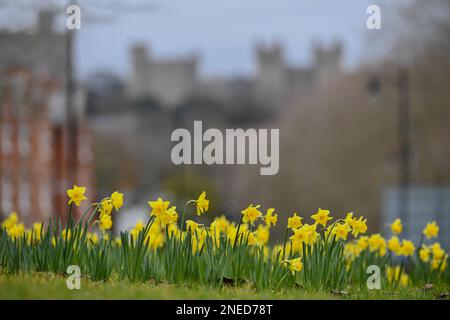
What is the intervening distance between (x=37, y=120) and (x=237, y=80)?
8474 cm

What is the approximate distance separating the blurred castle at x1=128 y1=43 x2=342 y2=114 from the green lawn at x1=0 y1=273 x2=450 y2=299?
101 m

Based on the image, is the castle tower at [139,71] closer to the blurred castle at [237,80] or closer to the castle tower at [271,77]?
the blurred castle at [237,80]

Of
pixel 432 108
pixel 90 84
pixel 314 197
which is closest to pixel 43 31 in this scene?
pixel 432 108

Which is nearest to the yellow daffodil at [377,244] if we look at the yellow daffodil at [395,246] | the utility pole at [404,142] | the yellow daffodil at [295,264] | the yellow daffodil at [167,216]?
the yellow daffodil at [395,246]

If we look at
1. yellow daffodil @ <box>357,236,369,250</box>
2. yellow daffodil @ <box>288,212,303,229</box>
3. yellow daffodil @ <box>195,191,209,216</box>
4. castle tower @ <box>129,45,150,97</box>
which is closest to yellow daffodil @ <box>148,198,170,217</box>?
yellow daffodil @ <box>195,191,209,216</box>

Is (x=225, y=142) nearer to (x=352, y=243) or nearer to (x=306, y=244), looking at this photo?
(x=306, y=244)

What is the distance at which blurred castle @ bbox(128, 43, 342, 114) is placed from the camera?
118738 millimetres

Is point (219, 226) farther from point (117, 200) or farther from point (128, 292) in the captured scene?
point (128, 292)

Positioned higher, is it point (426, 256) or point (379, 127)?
point (379, 127)

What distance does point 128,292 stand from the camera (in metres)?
6.23

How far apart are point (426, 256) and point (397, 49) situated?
1217 inches

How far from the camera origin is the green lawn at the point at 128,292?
615 centimetres

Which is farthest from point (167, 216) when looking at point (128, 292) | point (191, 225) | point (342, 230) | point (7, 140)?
point (7, 140)
